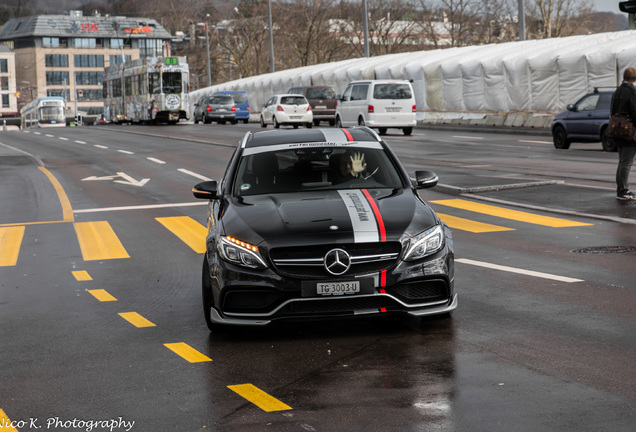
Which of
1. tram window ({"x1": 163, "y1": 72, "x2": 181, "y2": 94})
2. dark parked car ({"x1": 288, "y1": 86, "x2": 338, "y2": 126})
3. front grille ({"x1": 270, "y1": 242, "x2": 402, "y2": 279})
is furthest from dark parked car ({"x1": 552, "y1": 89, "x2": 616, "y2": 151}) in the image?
tram window ({"x1": 163, "y1": 72, "x2": 181, "y2": 94})

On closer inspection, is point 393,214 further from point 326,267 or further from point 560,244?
point 560,244

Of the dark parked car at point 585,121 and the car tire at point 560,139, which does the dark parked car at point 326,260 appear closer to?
the dark parked car at point 585,121

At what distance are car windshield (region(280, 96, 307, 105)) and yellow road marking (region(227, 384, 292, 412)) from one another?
134ft

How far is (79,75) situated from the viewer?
174000 millimetres

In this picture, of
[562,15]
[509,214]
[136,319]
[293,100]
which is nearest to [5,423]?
[136,319]

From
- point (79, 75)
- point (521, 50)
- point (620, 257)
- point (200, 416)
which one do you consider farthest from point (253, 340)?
point (79, 75)

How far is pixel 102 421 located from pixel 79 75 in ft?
578

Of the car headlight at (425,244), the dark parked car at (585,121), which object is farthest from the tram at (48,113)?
the car headlight at (425,244)

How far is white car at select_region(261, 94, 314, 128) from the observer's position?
45844 millimetres

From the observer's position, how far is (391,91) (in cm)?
3594

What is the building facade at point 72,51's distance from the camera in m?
172

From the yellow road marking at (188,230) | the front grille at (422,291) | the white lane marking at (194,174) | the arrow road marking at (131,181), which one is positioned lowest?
the yellow road marking at (188,230)

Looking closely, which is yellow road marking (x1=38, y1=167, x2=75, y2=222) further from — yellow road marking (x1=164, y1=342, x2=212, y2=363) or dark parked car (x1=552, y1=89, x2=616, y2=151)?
dark parked car (x1=552, y1=89, x2=616, y2=151)

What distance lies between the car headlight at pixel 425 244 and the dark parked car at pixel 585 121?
20604 mm
